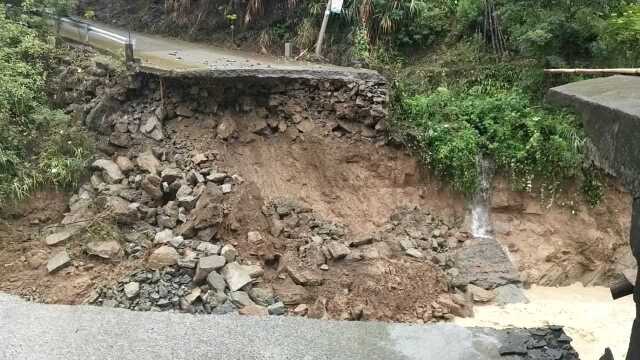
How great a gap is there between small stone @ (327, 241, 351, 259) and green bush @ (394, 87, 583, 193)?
1.98 meters

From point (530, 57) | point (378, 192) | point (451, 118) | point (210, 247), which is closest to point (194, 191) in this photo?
point (210, 247)

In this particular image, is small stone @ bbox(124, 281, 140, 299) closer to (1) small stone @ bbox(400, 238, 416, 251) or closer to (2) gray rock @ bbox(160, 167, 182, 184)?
(2) gray rock @ bbox(160, 167, 182, 184)

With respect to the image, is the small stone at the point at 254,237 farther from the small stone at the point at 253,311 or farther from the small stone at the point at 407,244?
the small stone at the point at 407,244

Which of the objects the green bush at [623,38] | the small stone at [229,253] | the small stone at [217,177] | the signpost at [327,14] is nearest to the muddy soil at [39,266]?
the small stone at [229,253]

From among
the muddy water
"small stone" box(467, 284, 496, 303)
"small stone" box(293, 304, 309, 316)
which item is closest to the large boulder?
"small stone" box(293, 304, 309, 316)

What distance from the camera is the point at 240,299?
6.44 metres

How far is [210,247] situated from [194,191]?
3.21ft

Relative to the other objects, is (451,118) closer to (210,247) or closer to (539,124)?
(539,124)

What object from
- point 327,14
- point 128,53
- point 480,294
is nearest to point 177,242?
point 128,53

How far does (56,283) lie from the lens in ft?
21.5

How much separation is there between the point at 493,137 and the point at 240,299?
449cm

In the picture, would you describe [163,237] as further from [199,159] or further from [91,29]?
[91,29]

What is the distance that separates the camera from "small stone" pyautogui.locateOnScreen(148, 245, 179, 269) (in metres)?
6.73

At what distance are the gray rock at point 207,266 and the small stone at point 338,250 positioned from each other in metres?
Result: 1.43
